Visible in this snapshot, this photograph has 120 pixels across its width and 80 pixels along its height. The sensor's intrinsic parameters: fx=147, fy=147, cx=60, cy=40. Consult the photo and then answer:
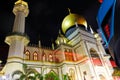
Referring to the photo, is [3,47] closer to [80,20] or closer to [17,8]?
[17,8]

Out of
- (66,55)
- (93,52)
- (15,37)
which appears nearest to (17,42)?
(15,37)

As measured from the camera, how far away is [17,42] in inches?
672

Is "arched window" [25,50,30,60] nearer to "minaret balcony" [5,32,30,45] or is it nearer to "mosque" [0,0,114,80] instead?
"mosque" [0,0,114,80]

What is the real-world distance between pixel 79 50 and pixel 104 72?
5287 millimetres

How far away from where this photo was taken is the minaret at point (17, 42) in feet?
50.8

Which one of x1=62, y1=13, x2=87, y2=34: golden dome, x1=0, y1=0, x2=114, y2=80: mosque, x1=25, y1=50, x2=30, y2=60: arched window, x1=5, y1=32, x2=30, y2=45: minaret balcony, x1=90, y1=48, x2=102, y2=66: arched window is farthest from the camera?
x1=62, y1=13, x2=87, y2=34: golden dome

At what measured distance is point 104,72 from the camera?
23516 mm

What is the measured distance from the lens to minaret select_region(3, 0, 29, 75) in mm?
15477

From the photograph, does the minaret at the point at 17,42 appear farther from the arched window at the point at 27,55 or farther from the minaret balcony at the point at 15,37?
the arched window at the point at 27,55

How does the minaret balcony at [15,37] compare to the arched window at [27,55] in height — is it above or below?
above

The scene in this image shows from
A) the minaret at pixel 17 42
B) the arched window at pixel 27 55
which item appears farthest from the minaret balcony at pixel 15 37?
the arched window at pixel 27 55

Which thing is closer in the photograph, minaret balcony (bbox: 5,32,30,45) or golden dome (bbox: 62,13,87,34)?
minaret balcony (bbox: 5,32,30,45)

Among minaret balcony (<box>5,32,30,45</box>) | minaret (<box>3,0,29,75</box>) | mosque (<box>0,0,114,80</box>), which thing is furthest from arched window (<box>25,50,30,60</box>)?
minaret balcony (<box>5,32,30,45</box>)

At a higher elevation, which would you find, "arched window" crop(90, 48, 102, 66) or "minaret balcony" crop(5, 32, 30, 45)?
"minaret balcony" crop(5, 32, 30, 45)
